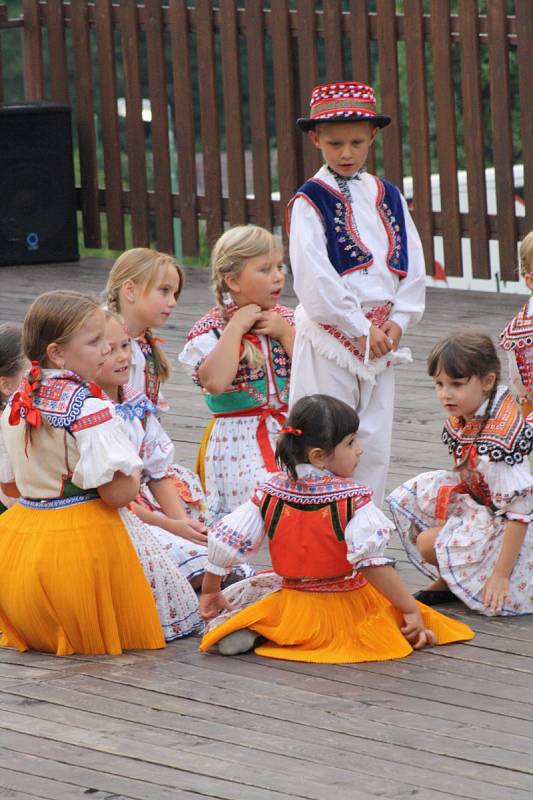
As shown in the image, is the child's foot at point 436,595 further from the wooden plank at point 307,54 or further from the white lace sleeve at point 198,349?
the wooden plank at point 307,54

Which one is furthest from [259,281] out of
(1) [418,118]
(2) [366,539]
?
(1) [418,118]

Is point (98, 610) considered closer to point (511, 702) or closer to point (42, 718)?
point (42, 718)

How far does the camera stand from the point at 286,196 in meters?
8.65

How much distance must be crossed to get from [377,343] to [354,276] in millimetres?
200

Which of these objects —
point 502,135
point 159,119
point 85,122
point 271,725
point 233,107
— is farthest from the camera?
point 85,122

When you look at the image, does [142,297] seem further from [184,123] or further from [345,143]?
[184,123]

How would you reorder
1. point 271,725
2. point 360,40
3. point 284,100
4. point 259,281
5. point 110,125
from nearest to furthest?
point 271,725 → point 259,281 → point 360,40 → point 284,100 → point 110,125

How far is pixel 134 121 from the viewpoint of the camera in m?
9.38

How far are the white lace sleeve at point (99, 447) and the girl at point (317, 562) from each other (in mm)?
293

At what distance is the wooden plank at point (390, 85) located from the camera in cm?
799

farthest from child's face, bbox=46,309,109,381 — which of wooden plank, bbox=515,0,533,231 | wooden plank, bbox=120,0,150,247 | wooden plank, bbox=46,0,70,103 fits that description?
wooden plank, bbox=46,0,70,103

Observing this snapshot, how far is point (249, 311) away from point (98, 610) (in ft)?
3.74

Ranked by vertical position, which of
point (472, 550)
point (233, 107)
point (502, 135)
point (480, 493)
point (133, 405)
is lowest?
point (472, 550)

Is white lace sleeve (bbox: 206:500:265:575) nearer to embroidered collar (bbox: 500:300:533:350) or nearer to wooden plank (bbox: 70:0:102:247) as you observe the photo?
embroidered collar (bbox: 500:300:533:350)
